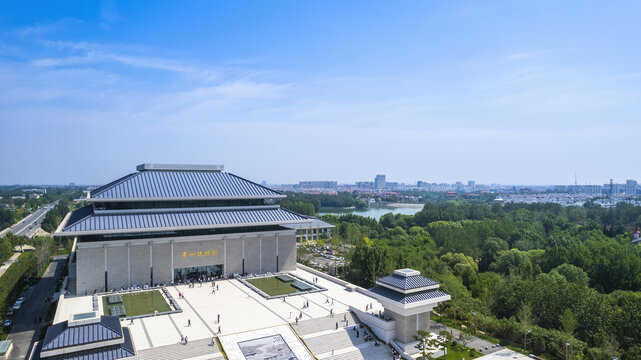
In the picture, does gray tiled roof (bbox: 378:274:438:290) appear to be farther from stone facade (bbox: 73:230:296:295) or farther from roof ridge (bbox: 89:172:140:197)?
roof ridge (bbox: 89:172:140:197)

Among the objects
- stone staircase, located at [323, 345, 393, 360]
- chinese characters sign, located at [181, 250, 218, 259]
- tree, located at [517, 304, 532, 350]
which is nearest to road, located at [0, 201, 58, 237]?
chinese characters sign, located at [181, 250, 218, 259]

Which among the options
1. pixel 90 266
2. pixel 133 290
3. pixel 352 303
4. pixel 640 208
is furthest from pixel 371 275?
pixel 640 208

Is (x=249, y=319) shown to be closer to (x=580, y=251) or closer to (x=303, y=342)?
(x=303, y=342)

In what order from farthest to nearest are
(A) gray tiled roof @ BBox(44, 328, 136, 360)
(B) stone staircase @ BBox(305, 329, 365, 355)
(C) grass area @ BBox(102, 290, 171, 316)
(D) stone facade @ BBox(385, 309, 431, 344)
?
(C) grass area @ BBox(102, 290, 171, 316) < (D) stone facade @ BBox(385, 309, 431, 344) < (B) stone staircase @ BBox(305, 329, 365, 355) < (A) gray tiled roof @ BBox(44, 328, 136, 360)

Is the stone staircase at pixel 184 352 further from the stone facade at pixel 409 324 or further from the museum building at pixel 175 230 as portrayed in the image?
the museum building at pixel 175 230

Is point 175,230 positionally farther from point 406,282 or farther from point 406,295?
point 406,295

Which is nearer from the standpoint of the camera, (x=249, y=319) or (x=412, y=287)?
(x=412, y=287)

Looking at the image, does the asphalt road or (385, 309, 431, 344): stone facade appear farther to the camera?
the asphalt road
